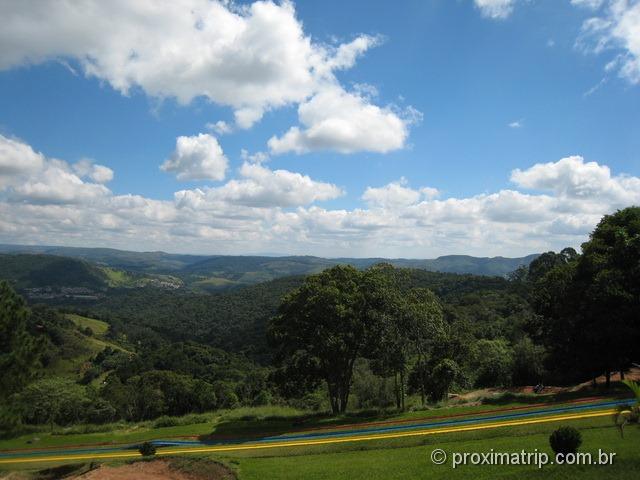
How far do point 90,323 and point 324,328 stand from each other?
17527cm

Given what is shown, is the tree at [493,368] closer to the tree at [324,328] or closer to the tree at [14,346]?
the tree at [324,328]

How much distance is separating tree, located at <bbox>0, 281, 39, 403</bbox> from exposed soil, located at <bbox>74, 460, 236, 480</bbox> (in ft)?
25.3

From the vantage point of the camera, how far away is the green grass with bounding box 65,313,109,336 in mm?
166988

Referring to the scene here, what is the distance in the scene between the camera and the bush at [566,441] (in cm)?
1321

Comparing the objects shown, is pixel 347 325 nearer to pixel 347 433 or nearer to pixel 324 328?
pixel 324 328

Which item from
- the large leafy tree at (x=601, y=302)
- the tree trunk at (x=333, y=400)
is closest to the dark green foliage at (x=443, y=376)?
the large leafy tree at (x=601, y=302)

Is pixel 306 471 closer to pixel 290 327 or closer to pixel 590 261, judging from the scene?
pixel 290 327

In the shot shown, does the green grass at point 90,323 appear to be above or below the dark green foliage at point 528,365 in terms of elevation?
below

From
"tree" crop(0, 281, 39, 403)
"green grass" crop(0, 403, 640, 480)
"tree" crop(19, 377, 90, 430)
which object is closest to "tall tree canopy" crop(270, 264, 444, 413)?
"green grass" crop(0, 403, 640, 480)

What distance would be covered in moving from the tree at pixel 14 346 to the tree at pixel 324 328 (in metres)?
14.9

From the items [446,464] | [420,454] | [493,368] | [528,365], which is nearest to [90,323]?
[493,368]

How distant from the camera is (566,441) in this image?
43.5 feet

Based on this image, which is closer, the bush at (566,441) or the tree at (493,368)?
the bush at (566,441)

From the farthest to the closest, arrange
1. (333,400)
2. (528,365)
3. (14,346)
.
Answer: (528,365) < (333,400) < (14,346)
